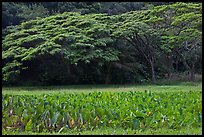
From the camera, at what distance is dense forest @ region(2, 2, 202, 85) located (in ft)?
71.1

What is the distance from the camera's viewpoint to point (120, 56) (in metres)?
23.8

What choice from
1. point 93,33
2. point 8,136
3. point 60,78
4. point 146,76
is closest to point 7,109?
point 8,136

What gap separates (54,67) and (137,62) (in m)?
5.18

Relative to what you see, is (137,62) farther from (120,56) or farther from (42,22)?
(42,22)

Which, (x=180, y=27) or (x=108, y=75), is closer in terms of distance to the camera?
(x=180, y=27)

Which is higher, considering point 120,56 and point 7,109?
point 120,56

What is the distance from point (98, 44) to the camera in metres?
21.7

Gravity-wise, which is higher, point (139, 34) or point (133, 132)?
point (139, 34)

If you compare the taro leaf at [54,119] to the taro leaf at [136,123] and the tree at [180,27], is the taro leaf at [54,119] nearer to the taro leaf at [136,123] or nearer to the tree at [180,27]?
the taro leaf at [136,123]

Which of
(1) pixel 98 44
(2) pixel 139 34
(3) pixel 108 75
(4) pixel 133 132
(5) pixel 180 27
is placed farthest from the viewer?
(3) pixel 108 75

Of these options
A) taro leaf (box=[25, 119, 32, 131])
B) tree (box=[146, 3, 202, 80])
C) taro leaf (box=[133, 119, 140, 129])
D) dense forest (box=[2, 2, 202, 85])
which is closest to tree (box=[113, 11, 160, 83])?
dense forest (box=[2, 2, 202, 85])

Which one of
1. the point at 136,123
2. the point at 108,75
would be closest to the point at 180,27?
the point at 108,75

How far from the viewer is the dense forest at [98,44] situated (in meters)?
21.7

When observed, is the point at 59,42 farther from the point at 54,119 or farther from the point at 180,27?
the point at 54,119
